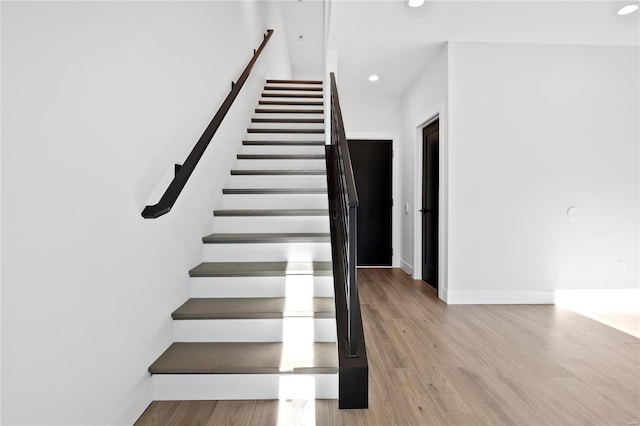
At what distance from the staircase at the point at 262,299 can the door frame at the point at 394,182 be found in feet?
6.41

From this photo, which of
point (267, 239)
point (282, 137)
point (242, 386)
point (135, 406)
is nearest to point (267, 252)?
point (267, 239)

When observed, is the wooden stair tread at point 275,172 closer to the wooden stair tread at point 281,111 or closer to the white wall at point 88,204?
the white wall at point 88,204

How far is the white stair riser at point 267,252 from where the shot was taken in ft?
8.00

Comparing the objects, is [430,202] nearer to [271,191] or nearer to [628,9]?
[271,191]

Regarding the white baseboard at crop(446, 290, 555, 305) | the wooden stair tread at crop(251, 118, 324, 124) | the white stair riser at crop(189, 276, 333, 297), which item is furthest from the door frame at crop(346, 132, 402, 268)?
the white stair riser at crop(189, 276, 333, 297)

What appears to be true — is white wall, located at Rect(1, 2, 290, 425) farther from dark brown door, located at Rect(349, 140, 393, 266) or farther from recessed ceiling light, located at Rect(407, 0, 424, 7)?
dark brown door, located at Rect(349, 140, 393, 266)

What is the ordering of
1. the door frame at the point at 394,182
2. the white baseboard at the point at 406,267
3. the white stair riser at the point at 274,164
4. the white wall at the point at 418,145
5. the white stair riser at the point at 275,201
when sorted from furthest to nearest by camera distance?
1. the door frame at the point at 394,182
2. the white baseboard at the point at 406,267
3. the white wall at the point at 418,145
4. the white stair riser at the point at 274,164
5. the white stair riser at the point at 275,201

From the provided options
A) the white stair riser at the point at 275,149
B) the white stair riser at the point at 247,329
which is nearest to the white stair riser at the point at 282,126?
the white stair riser at the point at 275,149

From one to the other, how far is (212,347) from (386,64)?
3.68 m

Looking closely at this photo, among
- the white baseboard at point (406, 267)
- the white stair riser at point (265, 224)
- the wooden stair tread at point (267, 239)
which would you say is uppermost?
the white stair riser at point (265, 224)

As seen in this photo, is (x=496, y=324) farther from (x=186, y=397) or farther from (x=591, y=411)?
(x=186, y=397)

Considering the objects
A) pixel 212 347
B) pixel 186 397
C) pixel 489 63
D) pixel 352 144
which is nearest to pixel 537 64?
pixel 489 63

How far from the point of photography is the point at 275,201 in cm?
296

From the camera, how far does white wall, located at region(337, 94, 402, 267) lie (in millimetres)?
5250
